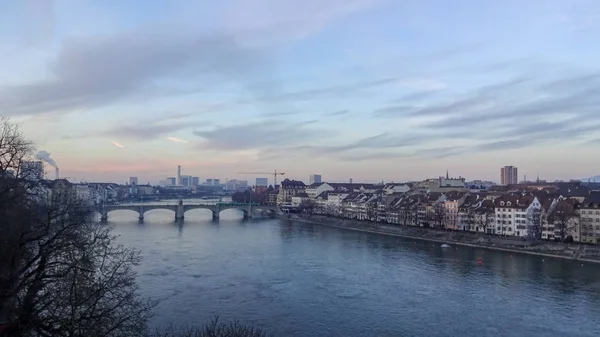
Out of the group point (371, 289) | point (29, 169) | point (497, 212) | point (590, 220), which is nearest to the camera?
point (29, 169)

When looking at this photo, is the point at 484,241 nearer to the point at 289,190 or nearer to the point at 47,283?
the point at 47,283

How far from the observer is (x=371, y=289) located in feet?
38.1

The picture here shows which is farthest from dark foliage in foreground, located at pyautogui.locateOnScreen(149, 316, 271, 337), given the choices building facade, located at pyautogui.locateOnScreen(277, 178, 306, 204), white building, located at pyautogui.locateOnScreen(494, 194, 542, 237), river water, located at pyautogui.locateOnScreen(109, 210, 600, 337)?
building facade, located at pyautogui.locateOnScreen(277, 178, 306, 204)

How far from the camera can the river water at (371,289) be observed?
9.01 metres

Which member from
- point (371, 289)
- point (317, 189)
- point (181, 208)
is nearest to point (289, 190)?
point (317, 189)

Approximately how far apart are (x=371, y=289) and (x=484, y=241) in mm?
10068

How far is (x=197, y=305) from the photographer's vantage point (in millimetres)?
9953

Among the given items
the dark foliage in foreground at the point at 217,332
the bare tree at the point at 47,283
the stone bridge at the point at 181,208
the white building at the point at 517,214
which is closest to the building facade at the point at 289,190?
the stone bridge at the point at 181,208

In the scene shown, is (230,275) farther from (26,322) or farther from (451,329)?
(26,322)

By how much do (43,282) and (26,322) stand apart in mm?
652

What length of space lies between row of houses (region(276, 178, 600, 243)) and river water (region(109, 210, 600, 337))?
11.7 ft

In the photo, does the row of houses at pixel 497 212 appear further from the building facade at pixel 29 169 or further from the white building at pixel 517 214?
the building facade at pixel 29 169

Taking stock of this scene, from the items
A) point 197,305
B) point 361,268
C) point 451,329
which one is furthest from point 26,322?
point 361,268

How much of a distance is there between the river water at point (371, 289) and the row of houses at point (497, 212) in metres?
3.55
